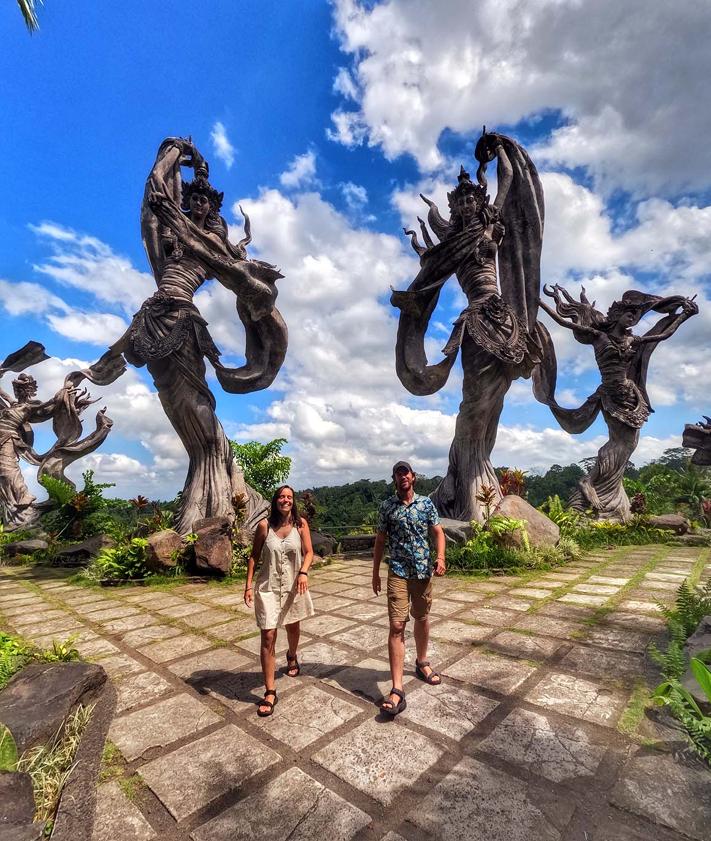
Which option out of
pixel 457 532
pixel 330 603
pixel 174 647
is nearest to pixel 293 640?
pixel 174 647

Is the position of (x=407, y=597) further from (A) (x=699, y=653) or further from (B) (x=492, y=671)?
(A) (x=699, y=653)

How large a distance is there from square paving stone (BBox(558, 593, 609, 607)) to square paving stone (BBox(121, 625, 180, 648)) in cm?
404

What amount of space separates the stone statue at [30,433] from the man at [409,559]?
1258cm

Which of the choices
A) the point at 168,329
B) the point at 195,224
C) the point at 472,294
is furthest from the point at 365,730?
the point at 195,224

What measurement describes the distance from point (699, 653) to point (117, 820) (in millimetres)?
3205

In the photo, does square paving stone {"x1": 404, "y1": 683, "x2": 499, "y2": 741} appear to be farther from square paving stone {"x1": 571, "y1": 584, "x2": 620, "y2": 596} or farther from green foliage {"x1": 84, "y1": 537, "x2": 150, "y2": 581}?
green foliage {"x1": 84, "y1": 537, "x2": 150, "y2": 581}

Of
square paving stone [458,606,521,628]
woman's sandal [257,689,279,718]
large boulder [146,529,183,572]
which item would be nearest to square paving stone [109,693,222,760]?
woman's sandal [257,689,279,718]

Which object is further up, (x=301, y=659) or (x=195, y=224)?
(x=195, y=224)

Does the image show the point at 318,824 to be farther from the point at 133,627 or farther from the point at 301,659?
the point at 133,627

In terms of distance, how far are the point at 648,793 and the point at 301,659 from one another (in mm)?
2305

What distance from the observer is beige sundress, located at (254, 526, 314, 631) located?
113 inches

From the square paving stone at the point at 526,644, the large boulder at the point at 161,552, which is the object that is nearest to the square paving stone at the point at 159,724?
the square paving stone at the point at 526,644

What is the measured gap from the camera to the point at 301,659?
3.40m

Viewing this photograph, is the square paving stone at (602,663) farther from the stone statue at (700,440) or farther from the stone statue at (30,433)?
the stone statue at (30,433)
